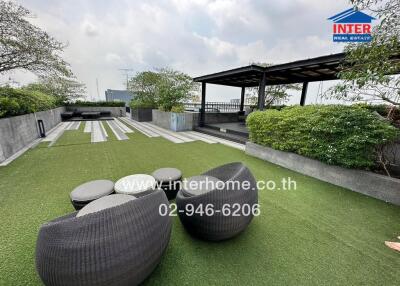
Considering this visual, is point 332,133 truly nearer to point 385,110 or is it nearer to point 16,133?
point 385,110

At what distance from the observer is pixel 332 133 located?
2873mm

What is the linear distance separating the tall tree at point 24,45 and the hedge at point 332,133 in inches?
280

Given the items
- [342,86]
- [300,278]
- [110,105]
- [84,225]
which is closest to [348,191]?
[342,86]

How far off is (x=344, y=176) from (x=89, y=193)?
155 inches

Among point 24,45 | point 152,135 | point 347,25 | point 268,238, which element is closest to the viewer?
point 268,238

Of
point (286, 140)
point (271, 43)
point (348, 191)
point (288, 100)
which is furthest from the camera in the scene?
point (288, 100)

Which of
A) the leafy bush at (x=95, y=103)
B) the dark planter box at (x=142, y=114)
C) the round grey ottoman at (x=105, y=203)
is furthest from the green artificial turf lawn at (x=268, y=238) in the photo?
the leafy bush at (x=95, y=103)

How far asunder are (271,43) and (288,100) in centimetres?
570

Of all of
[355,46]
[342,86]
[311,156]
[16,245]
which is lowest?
[16,245]

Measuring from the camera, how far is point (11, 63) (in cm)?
487

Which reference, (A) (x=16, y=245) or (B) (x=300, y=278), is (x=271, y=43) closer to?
(B) (x=300, y=278)

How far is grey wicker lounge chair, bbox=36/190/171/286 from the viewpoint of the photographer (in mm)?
909

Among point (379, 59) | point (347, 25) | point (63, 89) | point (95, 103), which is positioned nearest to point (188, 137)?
point (379, 59)

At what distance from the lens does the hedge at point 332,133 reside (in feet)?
8.20
